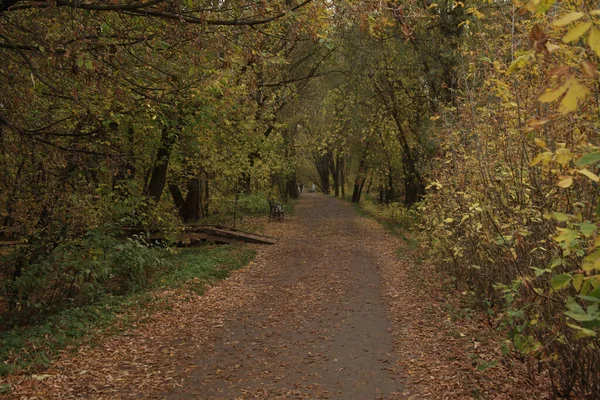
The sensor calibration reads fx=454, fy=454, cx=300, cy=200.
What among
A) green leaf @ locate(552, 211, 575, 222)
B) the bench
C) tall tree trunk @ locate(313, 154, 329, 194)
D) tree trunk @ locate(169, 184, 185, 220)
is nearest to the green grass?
green leaf @ locate(552, 211, 575, 222)

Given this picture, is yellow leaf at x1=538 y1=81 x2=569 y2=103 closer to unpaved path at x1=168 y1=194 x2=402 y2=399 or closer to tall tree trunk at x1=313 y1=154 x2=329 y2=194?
unpaved path at x1=168 y1=194 x2=402 y2=399

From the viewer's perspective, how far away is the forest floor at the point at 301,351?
4969 mm

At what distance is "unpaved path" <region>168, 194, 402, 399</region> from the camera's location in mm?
5117

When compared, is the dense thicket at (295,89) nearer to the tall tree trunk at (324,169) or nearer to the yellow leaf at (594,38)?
the yellow leaf at (594,38)

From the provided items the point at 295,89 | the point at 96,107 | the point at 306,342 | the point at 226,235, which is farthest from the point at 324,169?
the point at 306,342

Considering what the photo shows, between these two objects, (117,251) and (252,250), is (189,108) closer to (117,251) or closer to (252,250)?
(117,251)

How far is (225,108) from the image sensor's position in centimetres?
1062

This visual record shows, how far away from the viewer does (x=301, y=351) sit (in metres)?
6.20

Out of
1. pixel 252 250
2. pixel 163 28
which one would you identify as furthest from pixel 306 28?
pixel 252 250

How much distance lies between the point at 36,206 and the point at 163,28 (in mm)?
4404

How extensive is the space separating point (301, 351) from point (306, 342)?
1.13 ft

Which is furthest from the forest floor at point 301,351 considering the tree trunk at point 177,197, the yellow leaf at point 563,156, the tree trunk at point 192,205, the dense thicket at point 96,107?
the tree trunk at point 192,205

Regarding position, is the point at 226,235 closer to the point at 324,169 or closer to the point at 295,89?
the point at 295,89

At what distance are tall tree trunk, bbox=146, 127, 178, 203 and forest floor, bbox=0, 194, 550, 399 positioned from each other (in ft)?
15.3
